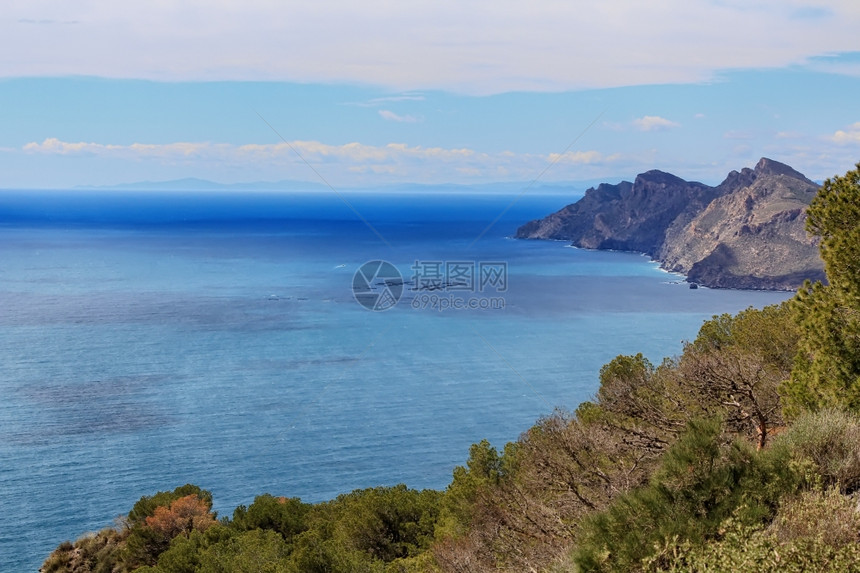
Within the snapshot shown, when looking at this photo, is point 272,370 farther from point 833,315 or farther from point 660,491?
point 660,491

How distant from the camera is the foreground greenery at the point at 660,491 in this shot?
784cm

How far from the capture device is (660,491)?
27.7ft

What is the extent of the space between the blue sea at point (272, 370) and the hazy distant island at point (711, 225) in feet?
22.3

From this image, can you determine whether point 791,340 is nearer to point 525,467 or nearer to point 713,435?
point 525,467

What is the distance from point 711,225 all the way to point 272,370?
3418 inches

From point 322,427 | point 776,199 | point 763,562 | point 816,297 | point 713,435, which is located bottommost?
point 322,427

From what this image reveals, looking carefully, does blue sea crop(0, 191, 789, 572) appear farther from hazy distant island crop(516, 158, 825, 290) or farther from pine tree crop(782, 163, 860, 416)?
A: pine tree crop(782, 163, 860, 416)

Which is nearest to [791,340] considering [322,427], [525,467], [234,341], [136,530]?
[525,467]

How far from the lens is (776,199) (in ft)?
362

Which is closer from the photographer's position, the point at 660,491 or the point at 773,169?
the point at 660,491

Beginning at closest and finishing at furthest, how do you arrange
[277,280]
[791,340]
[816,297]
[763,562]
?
[763,562], [816,297], [791,340], [277,280]

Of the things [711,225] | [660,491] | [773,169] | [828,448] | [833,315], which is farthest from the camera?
[773,169]

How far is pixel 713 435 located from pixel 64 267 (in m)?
111

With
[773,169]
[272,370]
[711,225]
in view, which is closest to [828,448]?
[272,370]
